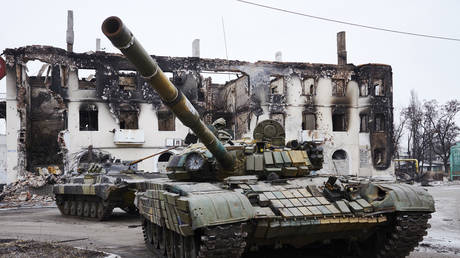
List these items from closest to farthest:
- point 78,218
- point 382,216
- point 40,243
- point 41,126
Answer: point 382,216, point 40,243, point 78,218, point 41,126

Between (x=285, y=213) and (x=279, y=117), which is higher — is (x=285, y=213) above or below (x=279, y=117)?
below

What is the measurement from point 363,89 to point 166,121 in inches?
537

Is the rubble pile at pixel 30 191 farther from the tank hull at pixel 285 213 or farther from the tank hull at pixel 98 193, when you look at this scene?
the tank hull at pixel 285 213

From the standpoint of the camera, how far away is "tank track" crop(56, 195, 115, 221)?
14617 mm

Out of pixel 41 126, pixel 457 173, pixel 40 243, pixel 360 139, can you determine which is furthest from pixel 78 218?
pixel 457 173

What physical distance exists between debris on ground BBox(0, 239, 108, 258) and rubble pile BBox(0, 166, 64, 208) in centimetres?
1344

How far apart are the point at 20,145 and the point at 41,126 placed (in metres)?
2.78

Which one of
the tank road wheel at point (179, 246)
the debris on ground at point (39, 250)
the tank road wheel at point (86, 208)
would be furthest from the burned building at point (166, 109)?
the tank road wheel at point (179, 246)

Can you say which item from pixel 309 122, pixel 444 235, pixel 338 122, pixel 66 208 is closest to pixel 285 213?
pixel 444 235

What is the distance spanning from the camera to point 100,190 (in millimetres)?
14305

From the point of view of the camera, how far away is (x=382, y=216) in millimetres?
7211

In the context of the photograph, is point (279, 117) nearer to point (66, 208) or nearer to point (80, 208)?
point (66, 208)

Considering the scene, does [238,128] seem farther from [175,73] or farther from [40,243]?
[40,243]

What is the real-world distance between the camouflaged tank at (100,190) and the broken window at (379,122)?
19969 millimetres
